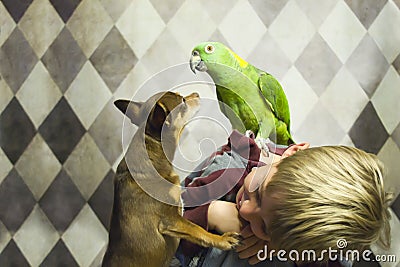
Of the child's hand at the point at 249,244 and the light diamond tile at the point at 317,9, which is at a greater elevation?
the light diamond tile at the point at 317,9

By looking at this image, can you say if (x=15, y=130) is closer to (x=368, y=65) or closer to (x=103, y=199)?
(x=103, y=199)

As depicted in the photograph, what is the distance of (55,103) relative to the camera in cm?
137

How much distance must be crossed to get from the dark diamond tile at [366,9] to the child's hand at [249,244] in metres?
0.67

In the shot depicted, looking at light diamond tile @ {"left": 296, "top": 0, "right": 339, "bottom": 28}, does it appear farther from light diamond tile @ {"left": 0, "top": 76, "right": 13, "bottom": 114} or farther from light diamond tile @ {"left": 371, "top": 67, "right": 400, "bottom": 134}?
light diamond tile @ {"left": 0, "top": 76, "right": 13, "bottom": 114}

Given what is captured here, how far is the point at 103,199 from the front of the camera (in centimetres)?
135

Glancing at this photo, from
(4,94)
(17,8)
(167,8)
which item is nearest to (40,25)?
(17,8)

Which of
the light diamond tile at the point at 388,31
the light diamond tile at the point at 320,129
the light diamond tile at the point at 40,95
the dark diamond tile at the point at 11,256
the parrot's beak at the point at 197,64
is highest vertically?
the light diamond tile at the point at 388,31

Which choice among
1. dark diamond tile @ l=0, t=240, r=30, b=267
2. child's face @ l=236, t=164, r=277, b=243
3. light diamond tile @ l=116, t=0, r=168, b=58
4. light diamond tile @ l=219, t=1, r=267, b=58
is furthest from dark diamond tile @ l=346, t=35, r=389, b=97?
dark diamond tile @ l=0, t=240, r=30, b=267

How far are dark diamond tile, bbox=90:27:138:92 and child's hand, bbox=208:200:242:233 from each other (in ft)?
1.86

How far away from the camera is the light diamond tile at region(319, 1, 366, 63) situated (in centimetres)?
130

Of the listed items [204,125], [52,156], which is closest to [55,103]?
[52,156]

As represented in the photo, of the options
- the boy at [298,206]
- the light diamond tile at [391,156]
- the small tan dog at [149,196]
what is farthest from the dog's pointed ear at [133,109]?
the light diamond tile at [391,156]

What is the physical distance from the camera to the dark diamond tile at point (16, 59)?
1.38 meters

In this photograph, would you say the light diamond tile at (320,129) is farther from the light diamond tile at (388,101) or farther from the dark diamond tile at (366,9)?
the dark diamond tile at (366,9)
